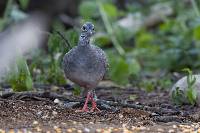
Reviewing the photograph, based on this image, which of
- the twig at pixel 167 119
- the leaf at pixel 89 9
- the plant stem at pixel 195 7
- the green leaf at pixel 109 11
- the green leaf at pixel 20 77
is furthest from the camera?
the green leaf at pixel 109 11

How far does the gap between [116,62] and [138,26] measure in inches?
131

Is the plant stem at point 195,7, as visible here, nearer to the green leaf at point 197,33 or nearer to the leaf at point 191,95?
the green leaf at point 197,33

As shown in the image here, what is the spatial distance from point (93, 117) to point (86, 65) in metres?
0.47

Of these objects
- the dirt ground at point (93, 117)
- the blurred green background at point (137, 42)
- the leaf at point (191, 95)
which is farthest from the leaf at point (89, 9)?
the leaf at point (191, 95)

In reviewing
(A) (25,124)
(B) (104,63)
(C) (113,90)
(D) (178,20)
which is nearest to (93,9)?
(D) (178,20)

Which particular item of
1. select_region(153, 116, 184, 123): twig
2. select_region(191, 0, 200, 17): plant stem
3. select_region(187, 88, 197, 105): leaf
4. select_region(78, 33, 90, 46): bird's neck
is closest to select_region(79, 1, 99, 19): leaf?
select_region(191, 0, 200, 17): plant stem

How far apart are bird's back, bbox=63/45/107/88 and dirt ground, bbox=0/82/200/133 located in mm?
299

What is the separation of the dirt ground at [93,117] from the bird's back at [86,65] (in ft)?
0.98

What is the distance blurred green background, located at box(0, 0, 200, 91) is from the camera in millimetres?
7379

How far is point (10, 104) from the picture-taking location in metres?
5.35

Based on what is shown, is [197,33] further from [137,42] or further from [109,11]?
[137,42]

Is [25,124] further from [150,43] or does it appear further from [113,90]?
[150,43]

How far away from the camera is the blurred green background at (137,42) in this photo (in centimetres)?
738

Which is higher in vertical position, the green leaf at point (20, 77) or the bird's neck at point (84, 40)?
the bird's neck at point (84, 40)
